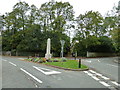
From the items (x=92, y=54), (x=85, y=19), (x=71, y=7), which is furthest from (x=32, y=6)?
(x=92, y=54)

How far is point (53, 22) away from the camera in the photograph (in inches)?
1378

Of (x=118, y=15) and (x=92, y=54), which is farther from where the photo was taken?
(x=92, y=54)

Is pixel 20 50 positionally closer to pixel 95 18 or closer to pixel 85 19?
pixel 85 19

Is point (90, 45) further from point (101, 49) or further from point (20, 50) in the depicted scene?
point (20, 50)

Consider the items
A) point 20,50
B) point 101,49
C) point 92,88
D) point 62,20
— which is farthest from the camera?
point 101,49

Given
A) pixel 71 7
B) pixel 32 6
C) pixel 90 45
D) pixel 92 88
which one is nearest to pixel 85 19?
pixel 71 7

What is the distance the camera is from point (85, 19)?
1398 inches

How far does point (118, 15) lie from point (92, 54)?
16589 millimetres

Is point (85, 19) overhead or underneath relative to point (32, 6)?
underneath

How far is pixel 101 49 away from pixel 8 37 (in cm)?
2877

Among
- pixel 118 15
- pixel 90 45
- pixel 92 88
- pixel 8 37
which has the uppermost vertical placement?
pixel 118 15

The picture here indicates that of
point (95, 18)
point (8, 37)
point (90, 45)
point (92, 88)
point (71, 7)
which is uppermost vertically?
point (71, 7)

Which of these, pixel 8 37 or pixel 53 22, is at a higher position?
pixel 53 22

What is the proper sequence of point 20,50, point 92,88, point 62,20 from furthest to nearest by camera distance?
1. point 20,50
2. point 62,20
3. point 92,88
